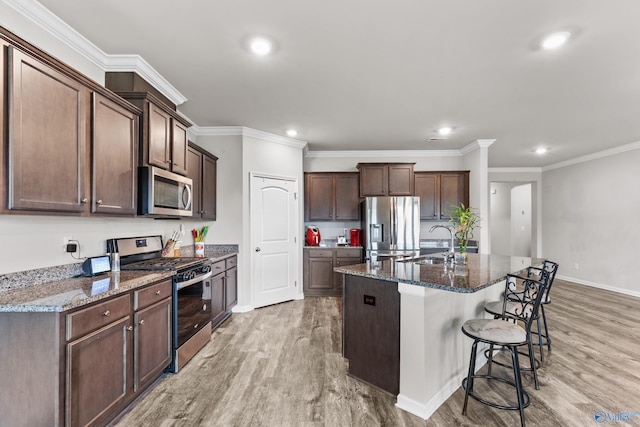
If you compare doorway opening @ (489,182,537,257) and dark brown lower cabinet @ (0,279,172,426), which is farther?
doorway opening @ (489,182,537,257)

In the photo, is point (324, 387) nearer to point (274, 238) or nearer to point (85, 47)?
point (274, 238)

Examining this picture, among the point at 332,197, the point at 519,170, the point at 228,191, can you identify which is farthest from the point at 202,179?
the point at 519,170

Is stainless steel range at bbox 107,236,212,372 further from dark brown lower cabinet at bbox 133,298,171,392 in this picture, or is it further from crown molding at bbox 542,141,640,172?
crown molding at bbox 542,141,640,172

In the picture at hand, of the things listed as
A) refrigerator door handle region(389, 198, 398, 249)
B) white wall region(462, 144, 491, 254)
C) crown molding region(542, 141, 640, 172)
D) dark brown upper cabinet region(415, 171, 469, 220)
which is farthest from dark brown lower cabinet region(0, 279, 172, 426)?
crown molding region(542, 141, 640, 172)

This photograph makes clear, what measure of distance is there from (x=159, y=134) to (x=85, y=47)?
2.53ft

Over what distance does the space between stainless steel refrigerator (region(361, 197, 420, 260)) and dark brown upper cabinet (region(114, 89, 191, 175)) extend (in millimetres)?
3036

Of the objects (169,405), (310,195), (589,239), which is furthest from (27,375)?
(589,239)

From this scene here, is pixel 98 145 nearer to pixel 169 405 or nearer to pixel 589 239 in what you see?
pixel 169 405

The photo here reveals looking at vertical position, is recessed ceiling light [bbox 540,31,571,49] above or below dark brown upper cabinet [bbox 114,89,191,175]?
above

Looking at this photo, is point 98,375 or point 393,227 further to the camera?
point 393,227

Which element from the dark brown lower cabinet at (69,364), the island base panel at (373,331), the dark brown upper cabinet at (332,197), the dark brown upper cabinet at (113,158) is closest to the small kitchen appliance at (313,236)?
the dark brown upper cabinet at (332,197)

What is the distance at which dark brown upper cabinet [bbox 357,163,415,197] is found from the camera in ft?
17.8

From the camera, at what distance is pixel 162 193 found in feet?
9.00

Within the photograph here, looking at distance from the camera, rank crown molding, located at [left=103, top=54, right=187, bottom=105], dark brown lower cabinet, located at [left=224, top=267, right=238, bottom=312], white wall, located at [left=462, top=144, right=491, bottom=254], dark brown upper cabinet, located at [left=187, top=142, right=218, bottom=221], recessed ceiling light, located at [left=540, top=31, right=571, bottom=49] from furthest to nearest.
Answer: white wall, located at [left=462, top=144, right=491, bottom=254]
dark brown lower cabinet, located at [left=224, top=267, right=238, bottom=312]
dark brown upper cabinet, located at [left=187, top=142, right=218, bottom=221]
crown molding, located at [left=103, top=54, right=187, bottom=105]
recessed ceiling light, located at [left=540, top=31, right=571, bottom=49]
